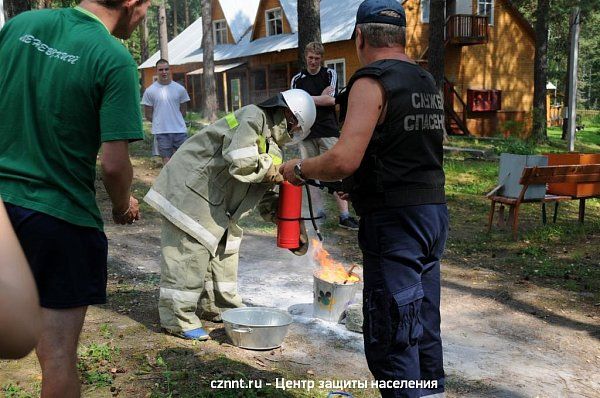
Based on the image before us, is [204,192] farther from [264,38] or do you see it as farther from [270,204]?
[264,38]

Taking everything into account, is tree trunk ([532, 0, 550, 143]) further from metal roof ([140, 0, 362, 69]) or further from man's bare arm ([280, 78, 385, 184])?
man's bare arm ([280, 78, 385, 184])

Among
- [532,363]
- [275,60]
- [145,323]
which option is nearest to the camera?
[532,363]

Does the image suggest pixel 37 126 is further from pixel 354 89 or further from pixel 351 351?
pixel 351 351

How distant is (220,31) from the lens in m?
36.8

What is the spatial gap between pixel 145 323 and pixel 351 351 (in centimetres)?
164

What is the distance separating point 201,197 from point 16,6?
593 centimetres

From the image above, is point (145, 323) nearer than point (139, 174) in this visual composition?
Yes

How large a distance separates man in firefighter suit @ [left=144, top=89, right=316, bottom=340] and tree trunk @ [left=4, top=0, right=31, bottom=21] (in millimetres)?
5520

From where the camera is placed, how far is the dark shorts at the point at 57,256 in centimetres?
244

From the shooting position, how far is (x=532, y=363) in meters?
4.32

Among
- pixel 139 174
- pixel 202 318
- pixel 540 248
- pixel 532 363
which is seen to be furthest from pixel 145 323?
pixel 139 174

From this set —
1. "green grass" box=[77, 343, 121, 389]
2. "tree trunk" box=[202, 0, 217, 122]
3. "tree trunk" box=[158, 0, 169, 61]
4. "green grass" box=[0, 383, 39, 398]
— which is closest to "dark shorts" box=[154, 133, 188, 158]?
"green grass" box=[77, 343, 121, 389]

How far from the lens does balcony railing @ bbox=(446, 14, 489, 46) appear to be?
82.2 feet

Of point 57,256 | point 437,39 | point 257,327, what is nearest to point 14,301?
point 57,256
